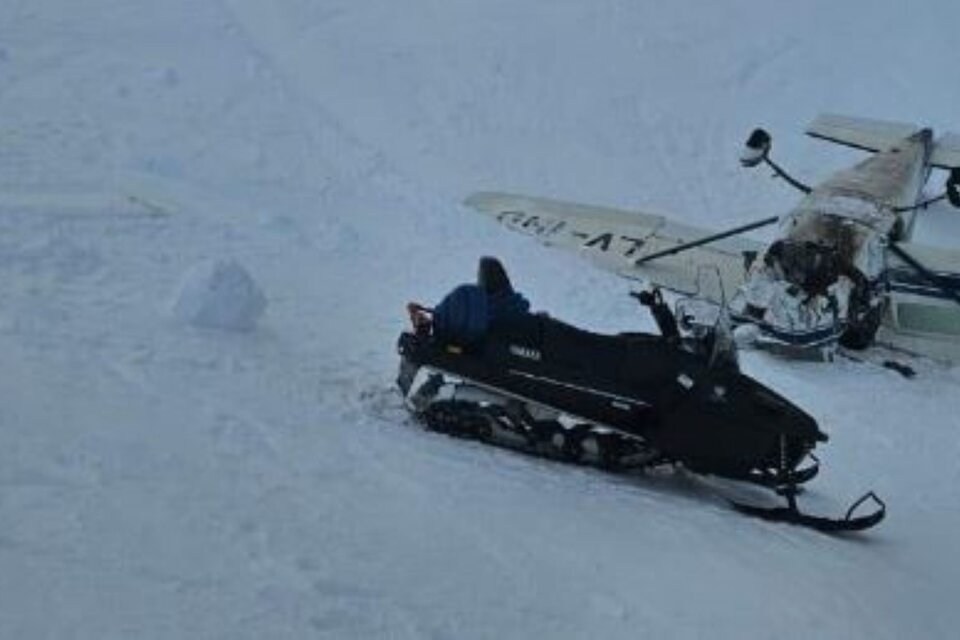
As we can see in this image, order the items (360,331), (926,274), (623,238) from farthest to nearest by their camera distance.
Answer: (623,238) → (926,274) → (360,331)

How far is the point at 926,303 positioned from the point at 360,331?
20.4 feet

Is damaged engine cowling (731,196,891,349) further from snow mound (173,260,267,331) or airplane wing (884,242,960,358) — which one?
snow mound (173,260,267,331)

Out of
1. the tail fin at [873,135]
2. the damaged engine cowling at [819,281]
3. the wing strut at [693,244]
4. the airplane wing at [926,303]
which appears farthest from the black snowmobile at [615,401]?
the tail fin at [873,135]

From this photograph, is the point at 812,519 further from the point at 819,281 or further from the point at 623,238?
the point at 623,238

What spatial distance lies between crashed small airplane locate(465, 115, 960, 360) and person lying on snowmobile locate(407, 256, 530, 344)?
3495 millimetres

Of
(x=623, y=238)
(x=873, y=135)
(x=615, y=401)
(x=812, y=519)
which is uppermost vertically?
(x=873, y=135)

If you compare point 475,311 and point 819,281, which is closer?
point 475,311

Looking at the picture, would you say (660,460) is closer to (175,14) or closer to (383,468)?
(383,468)

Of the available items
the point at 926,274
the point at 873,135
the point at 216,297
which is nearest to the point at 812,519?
the point at 216,297

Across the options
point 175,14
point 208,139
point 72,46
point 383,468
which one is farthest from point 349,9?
point 383,468

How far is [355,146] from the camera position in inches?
537

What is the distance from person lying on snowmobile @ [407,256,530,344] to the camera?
24.1ft

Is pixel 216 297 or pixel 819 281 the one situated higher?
pixel 216 297

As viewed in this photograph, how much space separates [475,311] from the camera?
735 cm
